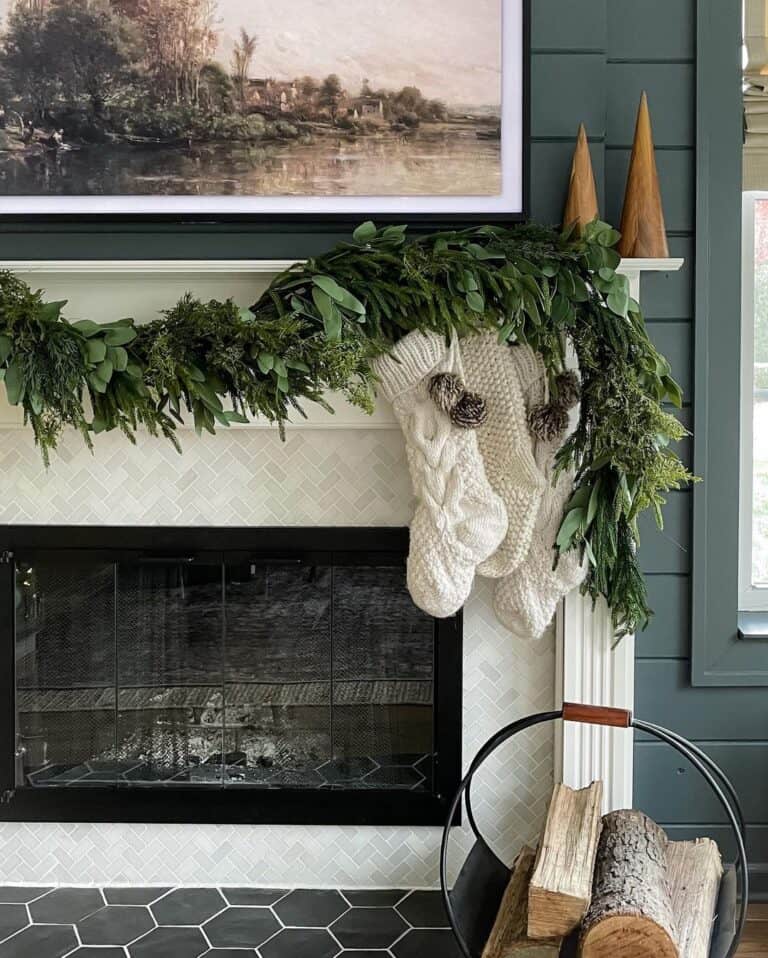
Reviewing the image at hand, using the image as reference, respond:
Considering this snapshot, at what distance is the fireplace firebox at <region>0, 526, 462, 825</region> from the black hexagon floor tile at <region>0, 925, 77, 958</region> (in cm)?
23

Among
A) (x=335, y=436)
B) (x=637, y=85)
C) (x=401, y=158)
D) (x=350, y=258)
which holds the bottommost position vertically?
(x=335, y=436)

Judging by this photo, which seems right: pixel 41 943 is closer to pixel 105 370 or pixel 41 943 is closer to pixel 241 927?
pixel 241 927

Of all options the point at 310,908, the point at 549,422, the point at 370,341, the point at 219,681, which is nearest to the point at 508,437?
the point at 549,422

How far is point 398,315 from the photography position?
1713 mm

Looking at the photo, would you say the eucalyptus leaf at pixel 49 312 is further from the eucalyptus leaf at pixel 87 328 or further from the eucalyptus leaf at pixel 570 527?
the eucalyptus leaf at pixel 570 527

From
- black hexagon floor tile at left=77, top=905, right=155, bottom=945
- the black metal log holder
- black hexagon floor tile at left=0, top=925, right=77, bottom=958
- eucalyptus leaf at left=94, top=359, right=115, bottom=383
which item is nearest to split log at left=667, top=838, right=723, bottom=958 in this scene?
the black metal log holder

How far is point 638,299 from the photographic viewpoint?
193 cm

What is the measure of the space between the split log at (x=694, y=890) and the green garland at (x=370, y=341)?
649 mm

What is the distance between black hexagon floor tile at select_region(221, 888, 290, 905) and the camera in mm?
1967

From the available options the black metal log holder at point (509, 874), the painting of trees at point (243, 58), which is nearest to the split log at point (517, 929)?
the black metal log holder at point (509, 874)

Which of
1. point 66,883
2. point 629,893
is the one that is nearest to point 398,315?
point 629,893

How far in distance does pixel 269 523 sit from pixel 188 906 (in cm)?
82

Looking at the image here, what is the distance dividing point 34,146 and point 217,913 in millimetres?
1613

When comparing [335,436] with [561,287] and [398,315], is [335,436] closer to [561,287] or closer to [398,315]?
[398,315]
